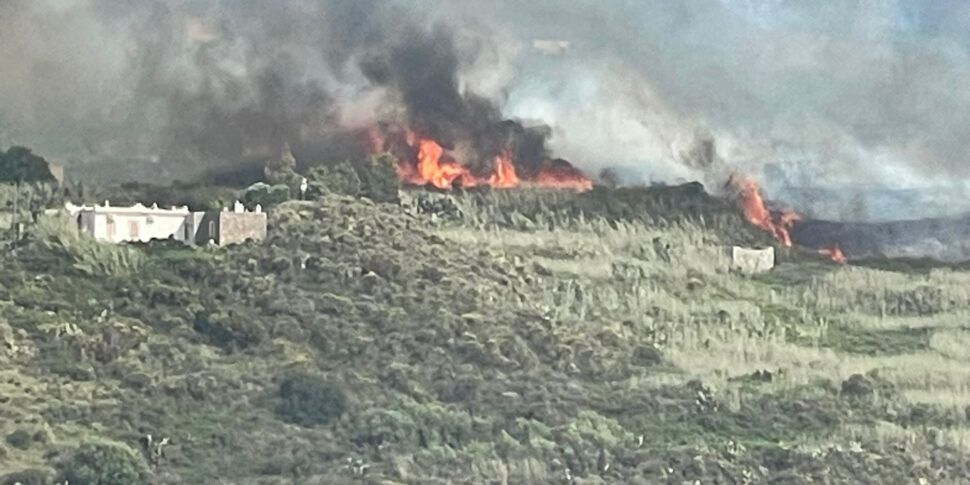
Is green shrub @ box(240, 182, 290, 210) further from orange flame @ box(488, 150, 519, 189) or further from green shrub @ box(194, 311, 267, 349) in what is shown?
orange flame @ box(488, 150, 519, 189)

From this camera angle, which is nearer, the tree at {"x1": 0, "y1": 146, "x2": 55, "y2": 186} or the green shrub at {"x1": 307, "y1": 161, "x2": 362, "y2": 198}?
the tree at {"x1": 0, "y1": 146, "x2": 55, "y2": 186}

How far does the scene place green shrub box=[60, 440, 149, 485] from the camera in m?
12.8

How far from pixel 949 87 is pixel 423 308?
12.3 feet

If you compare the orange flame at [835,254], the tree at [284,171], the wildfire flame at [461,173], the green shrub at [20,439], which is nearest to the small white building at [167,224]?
the tree at [284,171]

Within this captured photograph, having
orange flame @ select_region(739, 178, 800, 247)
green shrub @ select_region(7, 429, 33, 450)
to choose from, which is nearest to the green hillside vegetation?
green shrub @ select_region(7, 429, 33, 450)

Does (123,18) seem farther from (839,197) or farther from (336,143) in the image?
(839,197)

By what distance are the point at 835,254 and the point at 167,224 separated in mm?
4284

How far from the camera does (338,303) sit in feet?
45.4

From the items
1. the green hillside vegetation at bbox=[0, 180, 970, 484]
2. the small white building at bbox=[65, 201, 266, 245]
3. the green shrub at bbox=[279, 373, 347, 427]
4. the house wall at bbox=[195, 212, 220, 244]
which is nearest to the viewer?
the green hillside vegetation at bbox=[0, 180, 970, 484]

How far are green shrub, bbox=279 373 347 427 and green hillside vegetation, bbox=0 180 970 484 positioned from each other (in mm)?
12

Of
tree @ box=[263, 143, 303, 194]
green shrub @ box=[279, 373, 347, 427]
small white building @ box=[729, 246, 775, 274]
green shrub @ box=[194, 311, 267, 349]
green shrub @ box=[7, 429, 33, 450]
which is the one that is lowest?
green shrub @ box=[7, 429, 33, 450]

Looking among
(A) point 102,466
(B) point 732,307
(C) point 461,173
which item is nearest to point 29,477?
(A) point 102,466

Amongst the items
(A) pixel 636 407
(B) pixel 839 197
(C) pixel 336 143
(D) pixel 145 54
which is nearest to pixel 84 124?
(D) pixel 145 54

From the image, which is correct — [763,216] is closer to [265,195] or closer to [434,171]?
[434,171]
